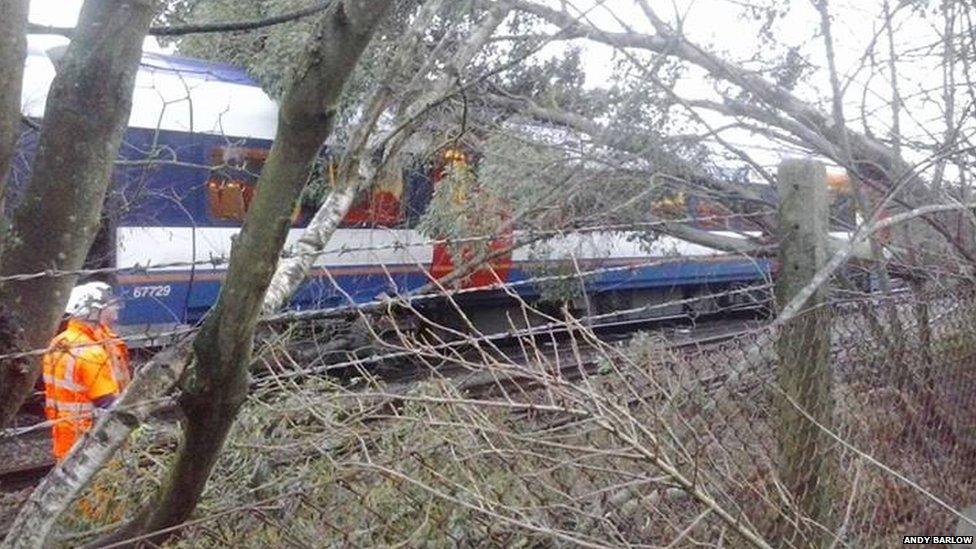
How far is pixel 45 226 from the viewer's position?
2.66 metres

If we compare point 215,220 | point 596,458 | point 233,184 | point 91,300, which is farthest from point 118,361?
point 215,220

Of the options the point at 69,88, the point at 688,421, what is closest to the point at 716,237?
the point at 688,421

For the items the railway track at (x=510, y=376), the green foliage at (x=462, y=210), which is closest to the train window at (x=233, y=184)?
the green foliage at (x=462, y=210)

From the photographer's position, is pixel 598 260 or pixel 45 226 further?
pixel 598 260

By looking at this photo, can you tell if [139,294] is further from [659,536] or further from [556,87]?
[659,536]

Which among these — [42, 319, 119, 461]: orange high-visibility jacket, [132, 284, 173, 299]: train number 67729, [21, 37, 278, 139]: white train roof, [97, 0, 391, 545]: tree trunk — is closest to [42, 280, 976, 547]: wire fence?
[97, 0, 391, 545]: tree trunk

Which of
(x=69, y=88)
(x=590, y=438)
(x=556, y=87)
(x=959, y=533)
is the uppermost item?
(x=556, y=87)

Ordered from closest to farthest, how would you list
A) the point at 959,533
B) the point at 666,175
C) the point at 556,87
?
the point at 959,533, the point at 666,175, the point at 556,87

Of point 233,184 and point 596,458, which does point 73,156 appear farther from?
point 233,184

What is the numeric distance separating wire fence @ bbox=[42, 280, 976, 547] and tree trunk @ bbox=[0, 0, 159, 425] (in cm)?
68

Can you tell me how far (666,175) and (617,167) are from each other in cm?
37

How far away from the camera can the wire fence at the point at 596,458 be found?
2979 mm

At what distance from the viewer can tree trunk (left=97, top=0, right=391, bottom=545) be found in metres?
2.09

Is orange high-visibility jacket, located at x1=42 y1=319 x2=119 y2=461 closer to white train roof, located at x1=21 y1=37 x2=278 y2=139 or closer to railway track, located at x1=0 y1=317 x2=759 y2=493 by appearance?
railway track, located at x1=0 y1=317 x2=759 y2=493
